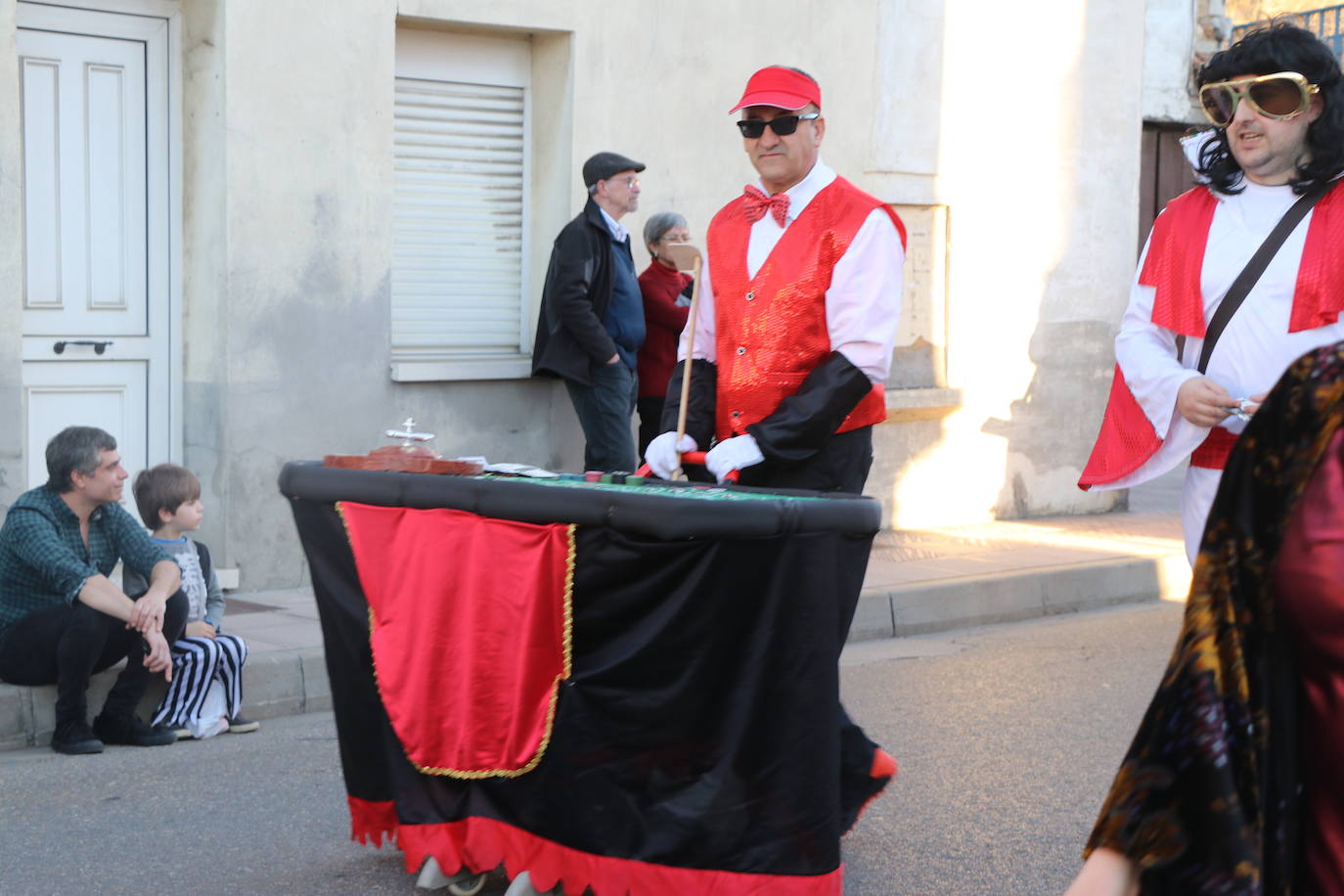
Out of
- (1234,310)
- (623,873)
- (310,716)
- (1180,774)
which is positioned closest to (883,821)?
(623,873)

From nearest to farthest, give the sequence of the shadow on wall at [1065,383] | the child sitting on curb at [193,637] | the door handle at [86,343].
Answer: the child sitting on curb at [193,637] → the door handle at [86,343] → the shadow on wall at [1065,383]

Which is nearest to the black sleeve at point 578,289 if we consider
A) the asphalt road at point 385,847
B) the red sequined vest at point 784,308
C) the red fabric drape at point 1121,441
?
the asphalt road at point 385,847

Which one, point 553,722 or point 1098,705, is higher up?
point 553,722

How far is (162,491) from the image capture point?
6.05 meters

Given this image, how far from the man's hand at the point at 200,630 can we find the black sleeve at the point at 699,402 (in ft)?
7.34

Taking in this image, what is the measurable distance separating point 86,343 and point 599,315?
2367 millimetres

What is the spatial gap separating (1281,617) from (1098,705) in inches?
192

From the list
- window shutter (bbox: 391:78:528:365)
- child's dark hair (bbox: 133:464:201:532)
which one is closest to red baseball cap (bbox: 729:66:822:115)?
child's dark hair (bbox: 133:464:201:532)

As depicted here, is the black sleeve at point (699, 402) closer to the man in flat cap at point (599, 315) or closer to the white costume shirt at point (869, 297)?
the white costume shirt at point (869, 297)

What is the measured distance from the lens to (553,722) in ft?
12.3

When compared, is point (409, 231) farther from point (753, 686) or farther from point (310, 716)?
point (753, 686)

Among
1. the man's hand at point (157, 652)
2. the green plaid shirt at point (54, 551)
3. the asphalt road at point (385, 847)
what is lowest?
the asphalt road at point (385, 847)

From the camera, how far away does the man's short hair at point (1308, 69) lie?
3666 mm

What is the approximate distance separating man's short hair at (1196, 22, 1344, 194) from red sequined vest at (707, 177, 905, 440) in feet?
2.92
